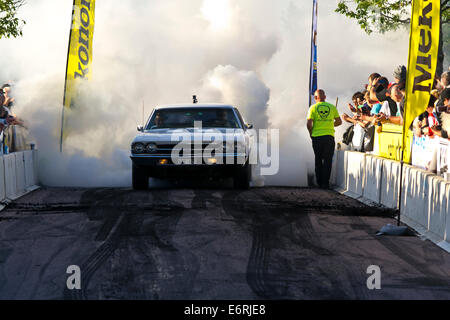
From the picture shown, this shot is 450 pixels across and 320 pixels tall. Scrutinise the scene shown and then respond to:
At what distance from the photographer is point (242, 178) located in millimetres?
12992

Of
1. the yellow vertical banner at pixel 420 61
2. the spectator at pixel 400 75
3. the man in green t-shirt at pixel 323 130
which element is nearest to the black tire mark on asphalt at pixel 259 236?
the yellow vertical banner at pixel 420 61

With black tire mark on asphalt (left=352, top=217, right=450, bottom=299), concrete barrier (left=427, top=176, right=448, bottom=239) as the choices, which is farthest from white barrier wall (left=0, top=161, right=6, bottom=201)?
concrete barrier (left=427, top=176, right=448, bottom=239)

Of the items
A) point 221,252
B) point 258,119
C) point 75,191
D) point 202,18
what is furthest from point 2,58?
point 221,252

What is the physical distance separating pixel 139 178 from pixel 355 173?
3.93m

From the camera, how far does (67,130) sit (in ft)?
57.5

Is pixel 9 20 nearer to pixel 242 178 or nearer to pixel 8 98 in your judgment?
pixel 8 98

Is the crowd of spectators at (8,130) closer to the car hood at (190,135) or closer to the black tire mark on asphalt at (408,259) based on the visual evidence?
the car hood at (190,135)

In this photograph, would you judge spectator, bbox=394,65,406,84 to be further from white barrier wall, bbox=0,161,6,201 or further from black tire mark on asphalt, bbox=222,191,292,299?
white barrier wall, bbox=0,161,6,201

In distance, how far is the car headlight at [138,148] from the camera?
12805 millimetres

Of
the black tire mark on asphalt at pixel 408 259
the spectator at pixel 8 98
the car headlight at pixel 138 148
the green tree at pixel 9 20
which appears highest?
the green tree at pixel 9 20

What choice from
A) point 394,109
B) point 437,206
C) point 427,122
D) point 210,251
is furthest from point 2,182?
point 394,109

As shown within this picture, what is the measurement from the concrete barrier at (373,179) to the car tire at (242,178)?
209 cm

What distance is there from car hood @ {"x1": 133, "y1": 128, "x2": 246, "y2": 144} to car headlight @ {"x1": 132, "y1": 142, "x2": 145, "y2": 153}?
0.08 metres
